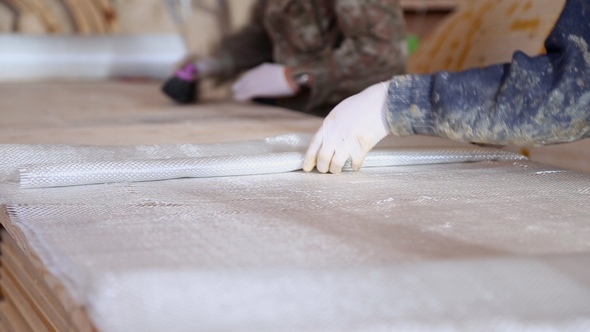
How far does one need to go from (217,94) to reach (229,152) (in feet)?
3.88

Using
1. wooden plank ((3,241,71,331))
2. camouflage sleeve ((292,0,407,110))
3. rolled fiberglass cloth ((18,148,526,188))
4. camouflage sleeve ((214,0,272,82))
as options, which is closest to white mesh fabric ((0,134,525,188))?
rolled fiberglass cloth ((18,148,526,188))

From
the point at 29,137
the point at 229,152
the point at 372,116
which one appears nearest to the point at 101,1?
the point at 29,137

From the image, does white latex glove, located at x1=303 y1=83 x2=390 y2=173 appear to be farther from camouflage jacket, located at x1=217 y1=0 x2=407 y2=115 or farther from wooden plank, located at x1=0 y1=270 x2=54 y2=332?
camouflage jacket, located at x1=217 y1=0 x2=407 y2=115

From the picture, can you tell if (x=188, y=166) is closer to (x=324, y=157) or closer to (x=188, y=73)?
(x=324, y=157)

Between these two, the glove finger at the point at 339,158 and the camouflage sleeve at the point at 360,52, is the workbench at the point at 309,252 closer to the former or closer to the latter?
the glove finger at the point at 339,158

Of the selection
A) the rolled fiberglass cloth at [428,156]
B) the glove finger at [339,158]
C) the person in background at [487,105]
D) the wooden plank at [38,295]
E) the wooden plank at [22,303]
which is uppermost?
the person in background at [487,105]

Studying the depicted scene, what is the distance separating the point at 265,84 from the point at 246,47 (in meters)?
0.32

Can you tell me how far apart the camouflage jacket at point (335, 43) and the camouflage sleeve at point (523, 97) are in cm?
95

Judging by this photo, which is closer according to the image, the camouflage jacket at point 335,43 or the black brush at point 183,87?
the camouflage jacket at point 335,43

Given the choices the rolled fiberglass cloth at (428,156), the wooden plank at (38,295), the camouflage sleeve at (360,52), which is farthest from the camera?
the camouflage sleeve at (360,52)

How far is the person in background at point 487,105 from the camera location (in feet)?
3.29

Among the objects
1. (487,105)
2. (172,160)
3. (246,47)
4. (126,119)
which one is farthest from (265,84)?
(487,105)

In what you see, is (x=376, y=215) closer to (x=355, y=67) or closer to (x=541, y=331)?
(x=541, y=331)

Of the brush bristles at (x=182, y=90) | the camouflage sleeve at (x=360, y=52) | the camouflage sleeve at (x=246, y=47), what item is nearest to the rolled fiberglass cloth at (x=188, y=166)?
the camouflage sleeve at (x=360, y=52)
